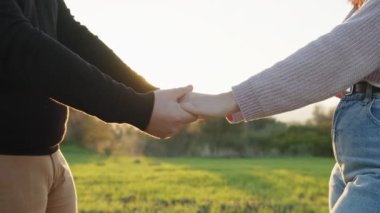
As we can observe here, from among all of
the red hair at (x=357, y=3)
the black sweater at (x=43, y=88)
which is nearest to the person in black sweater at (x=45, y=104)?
the black sweater at (x=43, y=88)

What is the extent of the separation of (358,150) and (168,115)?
61cm

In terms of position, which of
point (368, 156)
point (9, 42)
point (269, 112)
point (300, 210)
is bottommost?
point (300, 210)

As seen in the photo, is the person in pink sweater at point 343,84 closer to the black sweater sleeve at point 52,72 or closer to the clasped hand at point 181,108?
the clasped hand at point 181,108

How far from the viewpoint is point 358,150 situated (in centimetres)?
197

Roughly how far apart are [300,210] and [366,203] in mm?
6871

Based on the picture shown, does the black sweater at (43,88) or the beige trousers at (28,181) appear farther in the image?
the beige trousers at (28,181)

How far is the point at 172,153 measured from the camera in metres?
28.0

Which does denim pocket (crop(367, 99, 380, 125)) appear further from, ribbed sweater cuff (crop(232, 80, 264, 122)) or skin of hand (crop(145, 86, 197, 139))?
skin of hand (crop(145, 86, 197, 139))

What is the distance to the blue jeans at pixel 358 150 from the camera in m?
1.87

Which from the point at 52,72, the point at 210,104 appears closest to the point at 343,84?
the point at 210,104

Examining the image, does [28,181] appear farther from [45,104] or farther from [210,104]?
[210,104]

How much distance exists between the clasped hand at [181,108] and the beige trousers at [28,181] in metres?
0.36

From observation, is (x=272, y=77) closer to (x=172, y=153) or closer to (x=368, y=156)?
(x=368, y=156)

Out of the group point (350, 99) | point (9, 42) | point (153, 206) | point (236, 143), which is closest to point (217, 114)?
point (350, 99)
